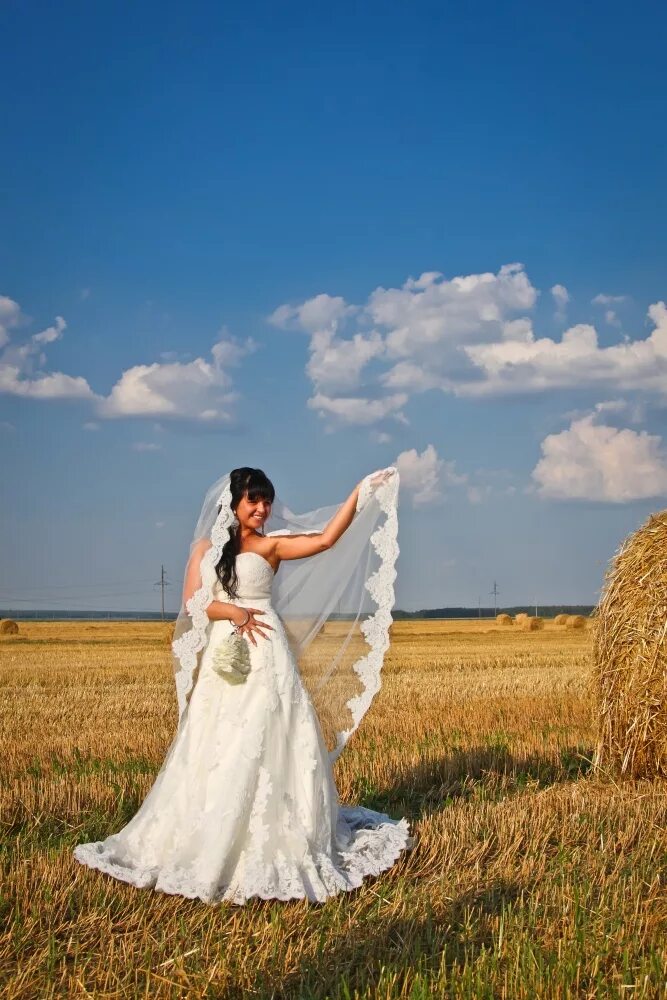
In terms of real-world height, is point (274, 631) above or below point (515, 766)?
above

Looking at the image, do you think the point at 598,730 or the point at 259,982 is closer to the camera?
the point at 259,982

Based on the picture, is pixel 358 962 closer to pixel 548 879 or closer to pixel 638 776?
pixel 548 879

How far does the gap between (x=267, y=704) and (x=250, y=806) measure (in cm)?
54

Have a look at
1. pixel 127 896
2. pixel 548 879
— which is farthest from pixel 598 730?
pixel 127 896

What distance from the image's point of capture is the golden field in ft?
13.1

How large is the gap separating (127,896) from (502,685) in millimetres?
10922

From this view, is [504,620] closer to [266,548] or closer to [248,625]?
[266,548]

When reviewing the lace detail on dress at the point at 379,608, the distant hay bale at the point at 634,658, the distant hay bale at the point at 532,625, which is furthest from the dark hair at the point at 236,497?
the distant hay bale at the point at 532,625

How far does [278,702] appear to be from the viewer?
5.68 meters

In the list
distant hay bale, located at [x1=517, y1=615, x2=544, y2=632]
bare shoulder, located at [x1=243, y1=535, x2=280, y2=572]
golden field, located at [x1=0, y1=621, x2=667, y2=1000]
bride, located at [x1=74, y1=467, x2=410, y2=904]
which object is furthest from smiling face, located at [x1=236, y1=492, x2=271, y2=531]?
distant hay bale, located at [x1=517, y1=615, x2=544, y2=632]

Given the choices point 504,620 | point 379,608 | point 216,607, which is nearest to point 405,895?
Answer: point 216,607

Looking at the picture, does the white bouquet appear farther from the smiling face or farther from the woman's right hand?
the smiling face

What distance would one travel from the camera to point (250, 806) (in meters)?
5.42

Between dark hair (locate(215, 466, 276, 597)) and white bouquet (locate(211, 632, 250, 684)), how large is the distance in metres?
0.29
